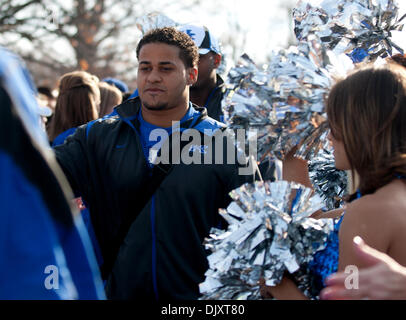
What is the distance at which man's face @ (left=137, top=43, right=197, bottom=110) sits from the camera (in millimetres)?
3080

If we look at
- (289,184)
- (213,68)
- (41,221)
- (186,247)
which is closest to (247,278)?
(289,184)

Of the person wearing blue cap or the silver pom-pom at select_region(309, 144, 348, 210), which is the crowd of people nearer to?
the person wearing blue cap

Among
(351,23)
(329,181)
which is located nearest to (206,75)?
(329,181)

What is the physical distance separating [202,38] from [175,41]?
1006 millimetres

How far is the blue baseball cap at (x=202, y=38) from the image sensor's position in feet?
13.8

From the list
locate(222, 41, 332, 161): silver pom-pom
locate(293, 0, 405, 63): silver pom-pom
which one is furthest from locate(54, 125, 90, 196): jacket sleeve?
locate(293, 0, 405, 63): silver pom-pom

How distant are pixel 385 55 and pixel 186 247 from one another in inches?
46.9

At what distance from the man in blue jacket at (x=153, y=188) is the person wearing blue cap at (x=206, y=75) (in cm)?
110

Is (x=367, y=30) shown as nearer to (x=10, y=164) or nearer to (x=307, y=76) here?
(x=307, y=76)

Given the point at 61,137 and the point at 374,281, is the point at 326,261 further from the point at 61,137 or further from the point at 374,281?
the point at 61,137

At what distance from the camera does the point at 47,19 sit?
1802cm

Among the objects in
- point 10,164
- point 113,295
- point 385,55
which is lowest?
point 113,295

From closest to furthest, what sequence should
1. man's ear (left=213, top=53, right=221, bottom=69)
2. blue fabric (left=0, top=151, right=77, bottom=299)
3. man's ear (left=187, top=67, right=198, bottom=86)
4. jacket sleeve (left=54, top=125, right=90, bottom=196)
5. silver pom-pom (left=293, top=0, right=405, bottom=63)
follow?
1. blue fabric (left=0, top=151, right=77, bottom=299)
2. silver pom-pom (left=293, top=0, right=405, bottom=63)
3. jacket sleeve (left=54, top=125, right=90, bottom=196)
4. man's ear (left=187, top=67, right=198, bottom=86)
5. man's ear (left=213, top=53, right=221, bottom=69)

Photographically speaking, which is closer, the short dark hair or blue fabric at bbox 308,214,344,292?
blue fabric at bbox 308,214,344,292
